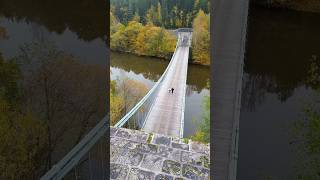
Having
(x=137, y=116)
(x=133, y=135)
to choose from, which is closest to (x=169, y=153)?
(x=133, y=135)

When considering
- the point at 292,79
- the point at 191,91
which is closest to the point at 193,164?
the point at 292,79

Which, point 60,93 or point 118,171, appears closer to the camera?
point 60,93

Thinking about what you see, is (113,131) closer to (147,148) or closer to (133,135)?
(133,135)

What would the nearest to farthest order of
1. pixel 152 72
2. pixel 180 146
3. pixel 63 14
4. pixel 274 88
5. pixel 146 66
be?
pixel 274 88
pixel 63 14
pixel 180 146
pixel 152 72
pixel 146 66

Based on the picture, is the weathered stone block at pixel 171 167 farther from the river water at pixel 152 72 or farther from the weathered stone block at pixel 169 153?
the river water at pixel 152 72

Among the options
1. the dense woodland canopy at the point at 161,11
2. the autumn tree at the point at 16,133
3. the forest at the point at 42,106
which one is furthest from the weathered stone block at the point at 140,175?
the dense woodland canopy at the point at 161,11

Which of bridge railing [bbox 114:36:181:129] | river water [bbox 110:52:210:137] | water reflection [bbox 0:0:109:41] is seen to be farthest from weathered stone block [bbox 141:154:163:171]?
river water [bbox 110:52:210:137]

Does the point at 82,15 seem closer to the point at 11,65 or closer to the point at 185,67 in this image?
the point at 11,65
